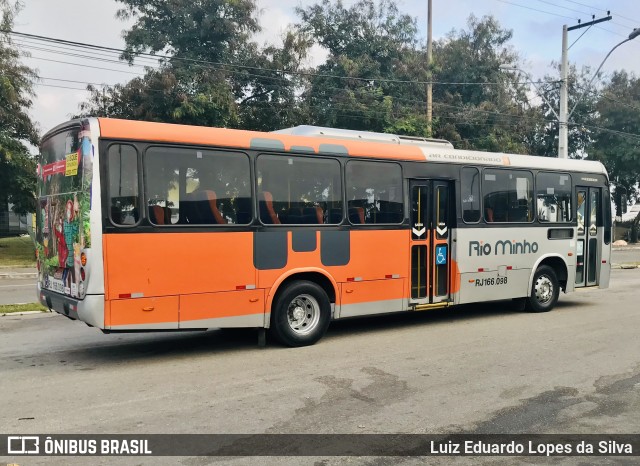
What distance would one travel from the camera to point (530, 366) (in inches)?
290

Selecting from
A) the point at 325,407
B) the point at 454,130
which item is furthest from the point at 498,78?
the point at 325,407

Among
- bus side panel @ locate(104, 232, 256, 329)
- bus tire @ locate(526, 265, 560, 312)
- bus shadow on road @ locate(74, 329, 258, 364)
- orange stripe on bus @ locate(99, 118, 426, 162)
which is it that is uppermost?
orange stripe on bus @ locate(99, 118, 426, 162)

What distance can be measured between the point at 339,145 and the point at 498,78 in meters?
32.9

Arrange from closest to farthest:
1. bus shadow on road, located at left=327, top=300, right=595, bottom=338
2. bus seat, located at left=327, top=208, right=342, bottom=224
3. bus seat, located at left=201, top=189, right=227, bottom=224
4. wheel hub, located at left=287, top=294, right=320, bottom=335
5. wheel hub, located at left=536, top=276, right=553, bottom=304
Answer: bus seat, located at left=201, top=189, right=227, bottom=224 → wheel hub, located at left=287, top=294, right=320, bottom=335 → bus seat, located at left=327, top=208, right=342, bottom=224 → bus shadow on road, located at left=327, top=300, right=595, bottom=338 → wheel hub, located at left=536, top=276, right=553, bottom=304

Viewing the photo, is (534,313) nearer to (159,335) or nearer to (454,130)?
(159,335)

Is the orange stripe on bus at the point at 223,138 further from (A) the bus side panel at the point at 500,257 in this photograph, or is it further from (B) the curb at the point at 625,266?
(B) the curb at the point at 625,266

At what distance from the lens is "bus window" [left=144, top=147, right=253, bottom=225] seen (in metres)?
7.39

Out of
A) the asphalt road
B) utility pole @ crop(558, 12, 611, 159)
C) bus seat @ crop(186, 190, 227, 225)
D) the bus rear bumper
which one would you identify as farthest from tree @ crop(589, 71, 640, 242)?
the bus rear bumper

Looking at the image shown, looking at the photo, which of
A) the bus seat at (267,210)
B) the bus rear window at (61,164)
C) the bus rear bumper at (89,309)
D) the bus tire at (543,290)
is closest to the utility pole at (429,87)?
the bus tire at (543,290)

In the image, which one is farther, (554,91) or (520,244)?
(554,91)

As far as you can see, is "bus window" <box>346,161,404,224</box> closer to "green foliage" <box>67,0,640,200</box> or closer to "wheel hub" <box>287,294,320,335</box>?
"wheel hub" <box>287,294,320,335</box>

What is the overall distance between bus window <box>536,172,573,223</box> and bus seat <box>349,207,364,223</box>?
4256 millimetres

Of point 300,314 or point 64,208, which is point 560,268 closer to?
point 300,314

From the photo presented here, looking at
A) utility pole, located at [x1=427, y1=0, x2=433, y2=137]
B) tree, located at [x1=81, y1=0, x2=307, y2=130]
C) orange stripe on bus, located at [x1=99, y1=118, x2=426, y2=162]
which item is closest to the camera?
orange stripe on bus, located at [x1=99, y1=118, x2=426, y2=162]
